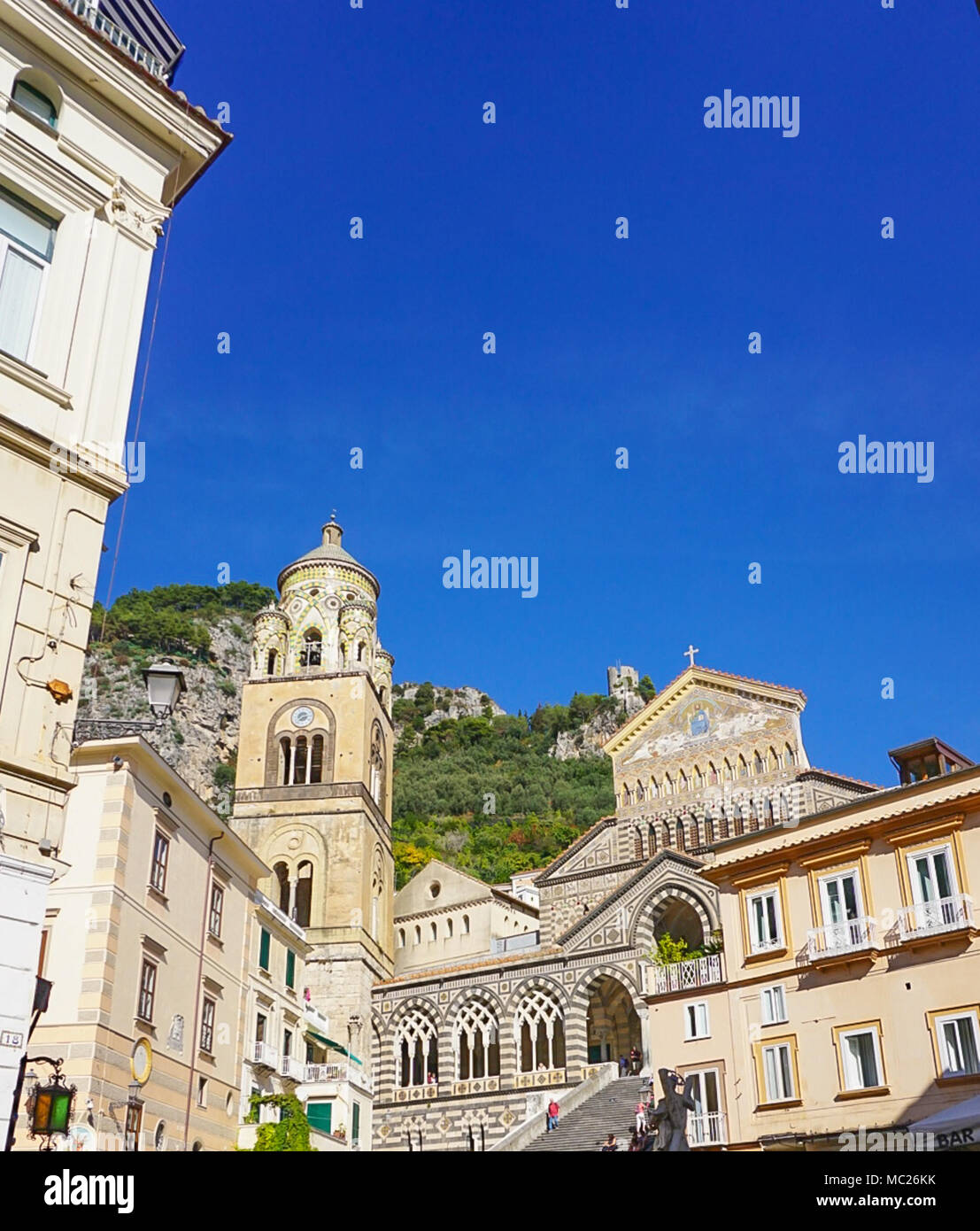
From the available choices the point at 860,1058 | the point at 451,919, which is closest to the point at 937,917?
the point at 860,1058

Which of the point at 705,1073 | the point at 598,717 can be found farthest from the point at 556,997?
the point at 598,717

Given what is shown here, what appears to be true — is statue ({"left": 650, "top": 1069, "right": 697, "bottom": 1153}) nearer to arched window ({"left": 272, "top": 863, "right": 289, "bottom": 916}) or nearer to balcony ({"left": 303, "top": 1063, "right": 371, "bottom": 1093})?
balcony ({"left": 303, "top": 1063, "right": 371, "bottom": 1093})

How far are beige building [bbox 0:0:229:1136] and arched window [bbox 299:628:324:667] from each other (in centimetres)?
4697

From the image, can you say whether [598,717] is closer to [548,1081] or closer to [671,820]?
[671,820]

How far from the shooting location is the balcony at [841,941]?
22.9m

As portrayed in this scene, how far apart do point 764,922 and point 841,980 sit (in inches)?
94.7

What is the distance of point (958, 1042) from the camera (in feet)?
69.8

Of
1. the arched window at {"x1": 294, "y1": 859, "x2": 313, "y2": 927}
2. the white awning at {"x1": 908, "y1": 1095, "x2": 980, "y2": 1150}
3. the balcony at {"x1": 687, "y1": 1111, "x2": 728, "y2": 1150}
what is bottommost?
the white awning at {"x1": 908, "y1": 1095, "x2": 980, "y2": 1150}

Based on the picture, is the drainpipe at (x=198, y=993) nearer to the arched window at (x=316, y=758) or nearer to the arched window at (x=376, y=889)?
the arched window at (x=376, y=889)

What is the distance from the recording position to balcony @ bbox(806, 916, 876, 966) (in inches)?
901

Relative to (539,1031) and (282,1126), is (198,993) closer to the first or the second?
(282,1126)

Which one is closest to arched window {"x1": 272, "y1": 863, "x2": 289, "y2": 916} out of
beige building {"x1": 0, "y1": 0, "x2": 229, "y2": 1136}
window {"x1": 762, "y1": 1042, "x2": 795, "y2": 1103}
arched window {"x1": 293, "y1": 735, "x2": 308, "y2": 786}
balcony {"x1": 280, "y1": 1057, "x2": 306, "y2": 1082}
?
arched window {"x1": 293, "y1": 735, "x2": 308, "y2": 786}
